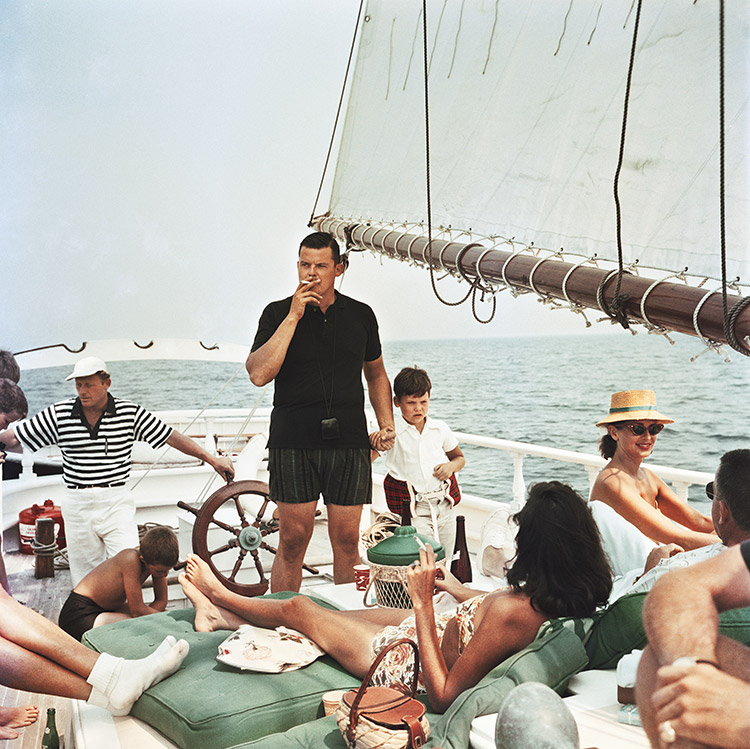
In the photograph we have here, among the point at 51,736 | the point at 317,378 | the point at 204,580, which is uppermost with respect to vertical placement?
the point at 317,378

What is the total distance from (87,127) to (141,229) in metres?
4.34

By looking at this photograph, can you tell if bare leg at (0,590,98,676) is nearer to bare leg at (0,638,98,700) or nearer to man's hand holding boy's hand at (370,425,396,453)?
bare leg at (0,638,98,700)

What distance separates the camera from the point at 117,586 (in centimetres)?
296

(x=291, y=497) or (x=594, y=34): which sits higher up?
(x=594, y=34)

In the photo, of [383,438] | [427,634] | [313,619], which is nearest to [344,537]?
[383,438]

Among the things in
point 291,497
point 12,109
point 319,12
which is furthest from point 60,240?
point 291,497

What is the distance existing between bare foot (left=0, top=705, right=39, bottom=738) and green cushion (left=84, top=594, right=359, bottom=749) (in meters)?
0.28

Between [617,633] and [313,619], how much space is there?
0.79 meters

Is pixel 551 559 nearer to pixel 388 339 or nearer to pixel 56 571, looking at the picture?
pixel 56 571

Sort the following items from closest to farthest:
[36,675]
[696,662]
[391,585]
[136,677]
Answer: [696,662]
[136,677]
[36,675]
[391,585]

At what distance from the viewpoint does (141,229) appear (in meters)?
34.1

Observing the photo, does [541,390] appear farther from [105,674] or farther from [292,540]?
[105,674]

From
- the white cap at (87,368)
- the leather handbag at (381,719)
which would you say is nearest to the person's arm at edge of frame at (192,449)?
the white cap at (87,368)

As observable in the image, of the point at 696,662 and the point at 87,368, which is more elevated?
the point at 87,368
